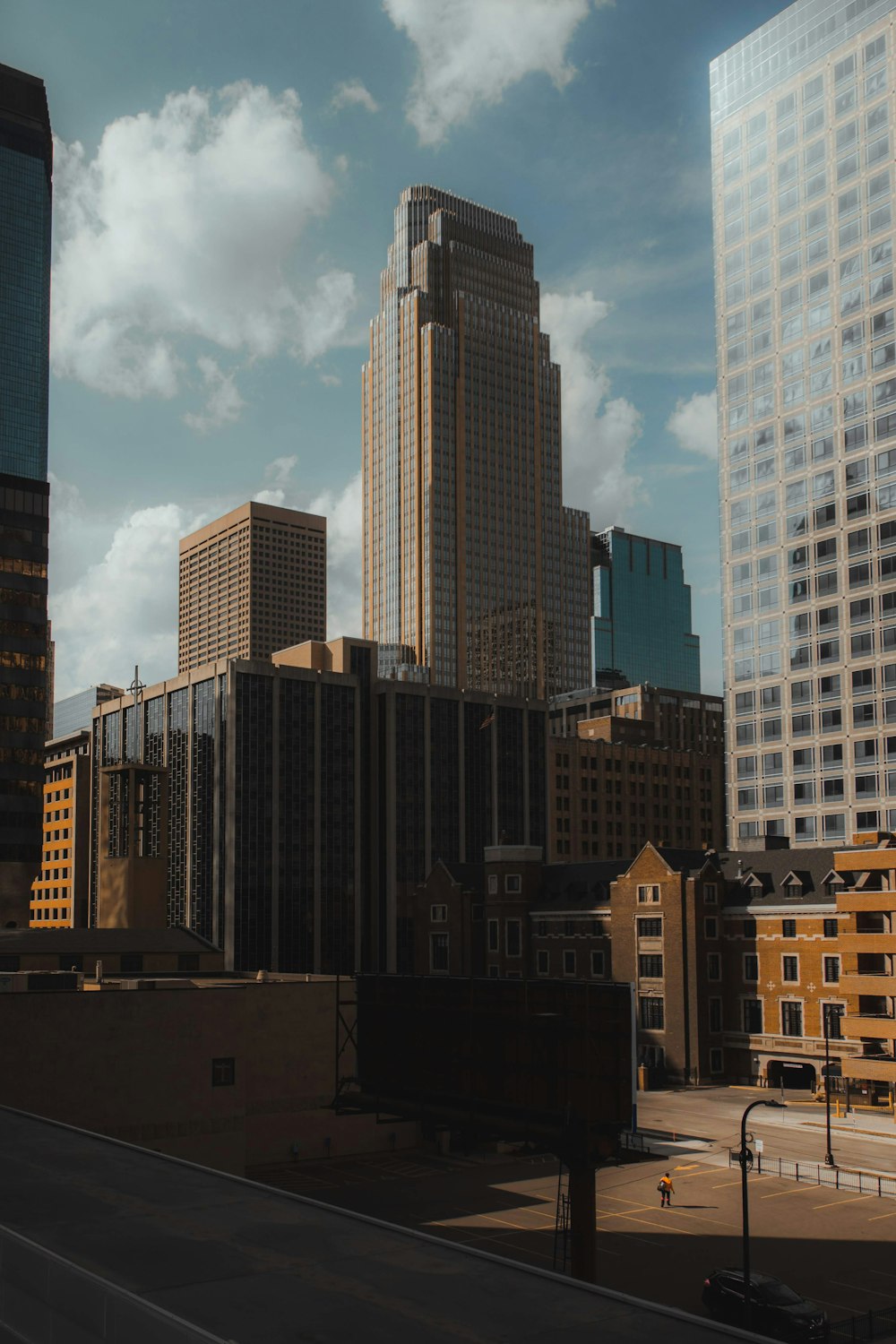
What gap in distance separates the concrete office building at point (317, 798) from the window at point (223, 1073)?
8391 cm

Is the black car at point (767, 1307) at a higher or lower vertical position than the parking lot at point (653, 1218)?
higher

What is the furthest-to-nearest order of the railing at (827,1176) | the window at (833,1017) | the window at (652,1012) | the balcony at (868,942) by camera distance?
the window at (652,1012) → the window at (833,1017) → the balcony at (868,942) → the railing at (827,1176)

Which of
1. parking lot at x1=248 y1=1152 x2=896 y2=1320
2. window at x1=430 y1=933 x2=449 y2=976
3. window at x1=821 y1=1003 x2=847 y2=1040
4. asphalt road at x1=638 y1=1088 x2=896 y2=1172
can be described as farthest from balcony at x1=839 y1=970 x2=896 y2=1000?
window at x1=430 y1=933 x2=449 y2=976

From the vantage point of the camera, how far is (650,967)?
356ft

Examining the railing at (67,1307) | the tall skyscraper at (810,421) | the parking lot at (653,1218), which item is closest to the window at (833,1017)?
the parking lot at (653,1218)

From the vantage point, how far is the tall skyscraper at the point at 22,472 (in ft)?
473

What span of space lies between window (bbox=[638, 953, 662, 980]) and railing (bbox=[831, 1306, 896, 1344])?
61.3m

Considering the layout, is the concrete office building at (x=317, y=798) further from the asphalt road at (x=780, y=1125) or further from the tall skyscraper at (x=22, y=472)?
the asphalt road at (x=780, y=1125)

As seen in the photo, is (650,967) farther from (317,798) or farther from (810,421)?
(317,798)

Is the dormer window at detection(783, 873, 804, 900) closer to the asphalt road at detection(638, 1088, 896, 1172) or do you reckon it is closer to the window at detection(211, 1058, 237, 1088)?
the asphalt road at detection(638, 1088, 896, 1172)

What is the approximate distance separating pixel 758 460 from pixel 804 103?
126 feet

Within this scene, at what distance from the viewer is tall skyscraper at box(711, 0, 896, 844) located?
125625mm

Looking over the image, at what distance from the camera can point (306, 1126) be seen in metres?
76.4

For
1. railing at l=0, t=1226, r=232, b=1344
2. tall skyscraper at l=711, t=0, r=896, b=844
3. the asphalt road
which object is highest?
tall skyscraper at l=711, t=0, r=896, b=844
